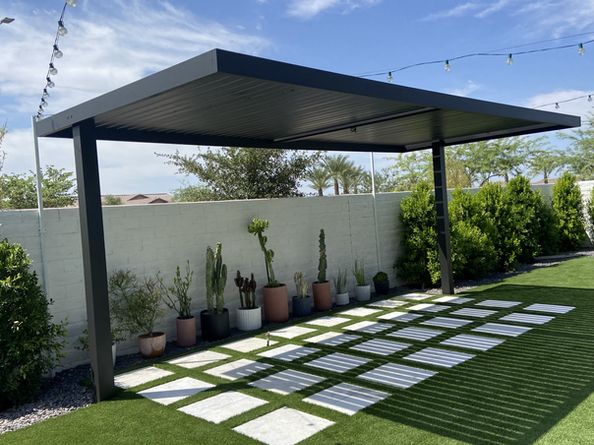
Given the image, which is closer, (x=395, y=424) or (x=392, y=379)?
(x=395, y=424)

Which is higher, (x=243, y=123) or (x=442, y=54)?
(x=442, y=54)

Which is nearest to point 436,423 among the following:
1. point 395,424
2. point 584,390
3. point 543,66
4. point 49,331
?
point 395,424

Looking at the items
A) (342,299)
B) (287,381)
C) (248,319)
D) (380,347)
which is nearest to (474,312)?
(380,347)

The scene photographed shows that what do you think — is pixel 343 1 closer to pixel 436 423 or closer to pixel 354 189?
pixel 436 423

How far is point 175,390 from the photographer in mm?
4391

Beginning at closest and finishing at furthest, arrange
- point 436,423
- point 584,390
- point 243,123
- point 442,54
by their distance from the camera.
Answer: point 436,423 → point 584,390 → point 243,123 → point 442,54

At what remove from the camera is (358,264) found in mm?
8773

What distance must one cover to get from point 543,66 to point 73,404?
50.9ft

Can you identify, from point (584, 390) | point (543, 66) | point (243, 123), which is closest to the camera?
point (584, 390)

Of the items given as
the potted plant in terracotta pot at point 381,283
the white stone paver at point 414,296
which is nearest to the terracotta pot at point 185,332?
the white stone paver at point 414,296

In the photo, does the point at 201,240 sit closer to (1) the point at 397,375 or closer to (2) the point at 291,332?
(2) the point at 291,332

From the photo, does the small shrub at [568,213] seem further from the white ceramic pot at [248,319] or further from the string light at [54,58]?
the string light at [54,58]

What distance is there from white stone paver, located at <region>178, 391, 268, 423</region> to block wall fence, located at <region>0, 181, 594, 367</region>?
204 centimetres

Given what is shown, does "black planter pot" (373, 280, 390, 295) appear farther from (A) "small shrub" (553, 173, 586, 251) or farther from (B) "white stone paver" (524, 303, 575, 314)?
(A) "small shrub" (553, 173, 586, 251)
